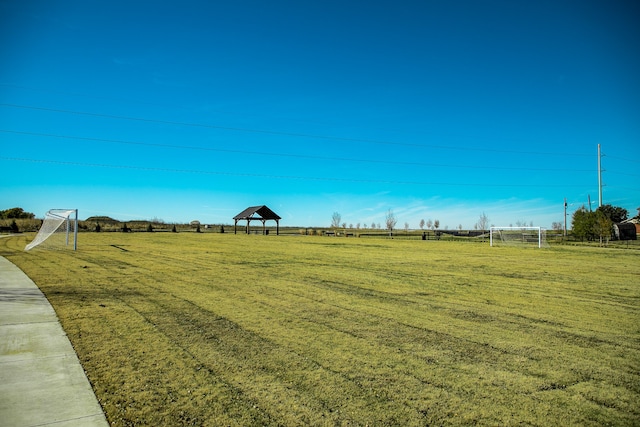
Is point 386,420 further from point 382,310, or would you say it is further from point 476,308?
point 476,308

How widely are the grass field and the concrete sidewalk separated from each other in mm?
153

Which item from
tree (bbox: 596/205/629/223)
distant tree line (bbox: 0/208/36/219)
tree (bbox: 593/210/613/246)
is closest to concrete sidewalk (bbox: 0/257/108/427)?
tree (bbox: 593/210/613/246)

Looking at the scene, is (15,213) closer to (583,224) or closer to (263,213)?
(263,213)

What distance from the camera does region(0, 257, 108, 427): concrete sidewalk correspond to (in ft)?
10.1

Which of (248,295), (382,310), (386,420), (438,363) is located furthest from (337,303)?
(386,420)

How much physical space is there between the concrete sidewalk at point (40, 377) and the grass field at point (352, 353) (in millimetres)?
153

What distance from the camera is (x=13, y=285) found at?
9.07 meters

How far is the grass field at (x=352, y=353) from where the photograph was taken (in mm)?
3301

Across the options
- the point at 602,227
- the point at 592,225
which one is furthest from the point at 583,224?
the point at 602,227

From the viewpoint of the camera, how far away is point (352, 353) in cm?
476

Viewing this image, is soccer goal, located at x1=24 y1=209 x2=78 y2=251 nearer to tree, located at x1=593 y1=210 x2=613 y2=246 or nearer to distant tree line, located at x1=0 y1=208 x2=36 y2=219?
tree, located at x1=593 y1=210 x2=613 y2=246

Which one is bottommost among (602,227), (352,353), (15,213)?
(352,353)

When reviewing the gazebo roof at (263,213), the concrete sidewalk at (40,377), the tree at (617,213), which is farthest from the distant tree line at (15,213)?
the tree at (617,213)

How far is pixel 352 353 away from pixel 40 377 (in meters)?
3.36
